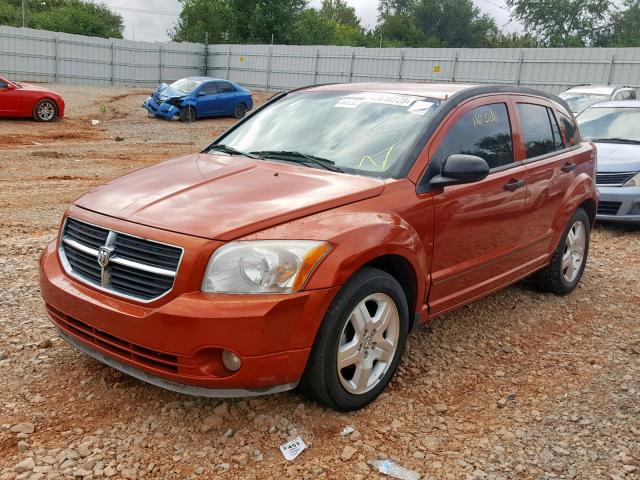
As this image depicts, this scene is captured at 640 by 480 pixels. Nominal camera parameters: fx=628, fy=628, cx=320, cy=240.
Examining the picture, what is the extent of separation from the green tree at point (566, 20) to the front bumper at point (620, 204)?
53.6 meters

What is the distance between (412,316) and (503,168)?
1.35 m

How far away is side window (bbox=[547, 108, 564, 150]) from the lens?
517 centimetres

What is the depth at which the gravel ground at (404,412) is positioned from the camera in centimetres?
293

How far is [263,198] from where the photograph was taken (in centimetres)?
325

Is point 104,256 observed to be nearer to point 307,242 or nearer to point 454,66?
point 307,242

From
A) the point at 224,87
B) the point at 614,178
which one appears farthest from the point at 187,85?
the point at 614,178

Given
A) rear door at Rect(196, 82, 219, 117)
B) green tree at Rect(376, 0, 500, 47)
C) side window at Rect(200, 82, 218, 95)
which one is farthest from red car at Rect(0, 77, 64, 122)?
green tree at Rect(376, 0, 500, 47)

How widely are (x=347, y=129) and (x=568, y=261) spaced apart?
8.64ft

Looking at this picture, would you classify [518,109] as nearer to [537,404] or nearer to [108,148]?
[537,404]

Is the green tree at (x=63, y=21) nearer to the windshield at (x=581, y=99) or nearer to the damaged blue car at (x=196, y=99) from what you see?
the damaged blue car at (x=196, y=99)

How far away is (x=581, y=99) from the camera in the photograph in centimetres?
A: 1405

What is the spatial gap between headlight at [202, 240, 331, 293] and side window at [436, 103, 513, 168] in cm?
141

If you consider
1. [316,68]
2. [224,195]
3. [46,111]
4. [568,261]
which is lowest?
[46,111]

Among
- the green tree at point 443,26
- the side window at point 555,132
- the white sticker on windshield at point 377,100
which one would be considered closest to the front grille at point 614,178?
the side window at point 555,132
